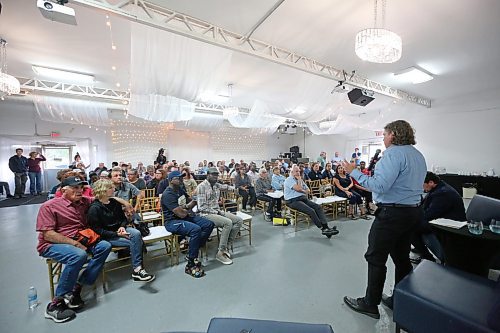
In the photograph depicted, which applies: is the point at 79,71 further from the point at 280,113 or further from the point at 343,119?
the point at 343,119

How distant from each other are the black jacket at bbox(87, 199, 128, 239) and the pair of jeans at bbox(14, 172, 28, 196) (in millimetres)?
7647

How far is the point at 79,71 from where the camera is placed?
5.00 m

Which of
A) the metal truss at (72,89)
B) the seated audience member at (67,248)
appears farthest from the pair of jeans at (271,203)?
the metal truss at (72,89)

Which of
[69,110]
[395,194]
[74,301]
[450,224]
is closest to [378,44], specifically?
[395,194]

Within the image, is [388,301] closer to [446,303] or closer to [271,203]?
[446,303]

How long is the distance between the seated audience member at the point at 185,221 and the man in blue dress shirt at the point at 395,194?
1886mm

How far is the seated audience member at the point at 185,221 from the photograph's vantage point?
9.01ft

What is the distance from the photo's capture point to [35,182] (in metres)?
7.86

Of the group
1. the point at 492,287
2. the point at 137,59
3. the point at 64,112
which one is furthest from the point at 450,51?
the point at 64,112

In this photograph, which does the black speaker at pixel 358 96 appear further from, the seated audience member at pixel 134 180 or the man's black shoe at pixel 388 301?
the seated audience member at pixel 134 180

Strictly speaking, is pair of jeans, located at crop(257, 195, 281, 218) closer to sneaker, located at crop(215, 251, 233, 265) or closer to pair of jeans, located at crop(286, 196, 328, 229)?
pair of jeans, located at crop(286, 196, 328, 229)

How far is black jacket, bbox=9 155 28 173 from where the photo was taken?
7273 mm

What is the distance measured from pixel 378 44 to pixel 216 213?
2.96 metres

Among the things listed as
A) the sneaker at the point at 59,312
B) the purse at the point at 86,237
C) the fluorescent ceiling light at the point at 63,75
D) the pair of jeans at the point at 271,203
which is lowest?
the sneaker at the point at 59,312
